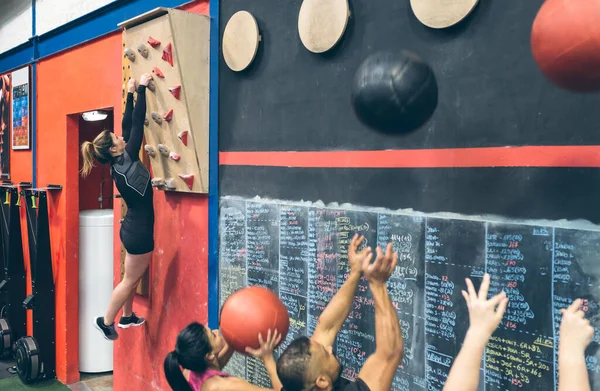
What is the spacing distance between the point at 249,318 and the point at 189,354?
0.31 metres

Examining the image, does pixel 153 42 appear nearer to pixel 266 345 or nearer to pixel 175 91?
pixel 175 91

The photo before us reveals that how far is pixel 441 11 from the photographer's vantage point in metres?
2.20

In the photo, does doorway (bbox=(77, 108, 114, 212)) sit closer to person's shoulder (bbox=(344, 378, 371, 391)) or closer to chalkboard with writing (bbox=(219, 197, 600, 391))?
chalkboard with writing (bbox=(219, 197, 600, 391))

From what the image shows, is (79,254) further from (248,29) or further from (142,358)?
(248,29)

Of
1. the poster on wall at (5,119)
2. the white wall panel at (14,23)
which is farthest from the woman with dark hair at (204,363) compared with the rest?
the poster on wall at (5,119)

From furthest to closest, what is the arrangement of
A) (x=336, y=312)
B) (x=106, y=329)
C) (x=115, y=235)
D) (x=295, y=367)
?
(x=115, y=235) → (x=106, y=329) → (x=336, y=312) → (x=295, y=367)

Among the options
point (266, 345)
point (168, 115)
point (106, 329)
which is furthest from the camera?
point (106, 329)

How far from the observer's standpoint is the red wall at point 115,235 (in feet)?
11.9

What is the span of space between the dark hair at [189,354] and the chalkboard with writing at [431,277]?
73 centimetres

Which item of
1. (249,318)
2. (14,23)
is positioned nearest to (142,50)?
(249,318)

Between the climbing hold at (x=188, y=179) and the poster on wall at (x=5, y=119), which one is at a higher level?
the poster on wall at (x=5, y=119)

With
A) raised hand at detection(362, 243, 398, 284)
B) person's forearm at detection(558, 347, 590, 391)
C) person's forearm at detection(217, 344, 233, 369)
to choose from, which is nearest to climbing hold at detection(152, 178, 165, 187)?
person's forearm at detection(217, 344, 233, 369)

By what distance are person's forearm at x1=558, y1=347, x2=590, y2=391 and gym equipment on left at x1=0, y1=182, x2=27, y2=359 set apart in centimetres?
507

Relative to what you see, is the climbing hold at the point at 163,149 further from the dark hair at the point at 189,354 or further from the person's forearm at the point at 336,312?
the person's forearm at the point at 336,312
